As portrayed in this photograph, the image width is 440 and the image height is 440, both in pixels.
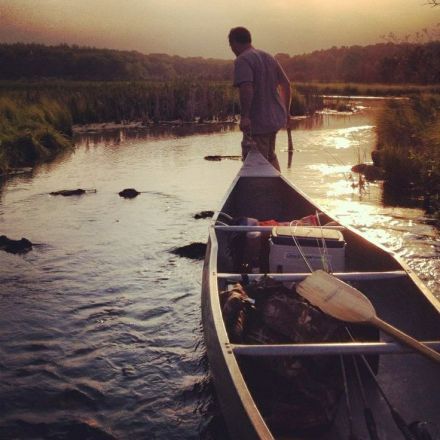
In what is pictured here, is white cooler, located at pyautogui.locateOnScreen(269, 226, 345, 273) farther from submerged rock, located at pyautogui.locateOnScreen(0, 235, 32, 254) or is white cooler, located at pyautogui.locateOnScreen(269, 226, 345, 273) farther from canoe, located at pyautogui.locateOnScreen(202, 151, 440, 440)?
submerged rock, located at pyautogui.locateOnScreen(0, 235, 32, 254)

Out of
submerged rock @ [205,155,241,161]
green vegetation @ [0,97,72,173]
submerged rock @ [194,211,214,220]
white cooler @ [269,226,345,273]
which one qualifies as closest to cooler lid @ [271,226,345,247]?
white cooler @ [269,226,345,273]

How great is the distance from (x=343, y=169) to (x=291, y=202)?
6.41 metres

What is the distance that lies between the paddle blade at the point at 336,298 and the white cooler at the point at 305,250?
806 mm

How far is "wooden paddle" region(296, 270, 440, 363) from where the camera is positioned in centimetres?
286

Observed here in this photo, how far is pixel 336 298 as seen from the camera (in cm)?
306

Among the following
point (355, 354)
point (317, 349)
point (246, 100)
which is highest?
point (246, 100)

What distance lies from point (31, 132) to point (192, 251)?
34.9 feet

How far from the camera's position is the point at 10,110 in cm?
1591

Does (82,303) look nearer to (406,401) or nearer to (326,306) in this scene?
(326,306)

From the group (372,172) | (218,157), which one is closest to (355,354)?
(372,172)

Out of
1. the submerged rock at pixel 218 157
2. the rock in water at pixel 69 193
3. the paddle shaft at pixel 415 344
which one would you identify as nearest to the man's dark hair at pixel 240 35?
the rock in water at pixel 69 193

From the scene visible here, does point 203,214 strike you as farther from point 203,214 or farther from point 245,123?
point 245,123

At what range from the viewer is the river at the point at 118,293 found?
368 centimetres

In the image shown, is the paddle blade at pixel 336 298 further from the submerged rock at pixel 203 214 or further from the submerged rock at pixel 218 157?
the submerged rock at pixel 218 157
